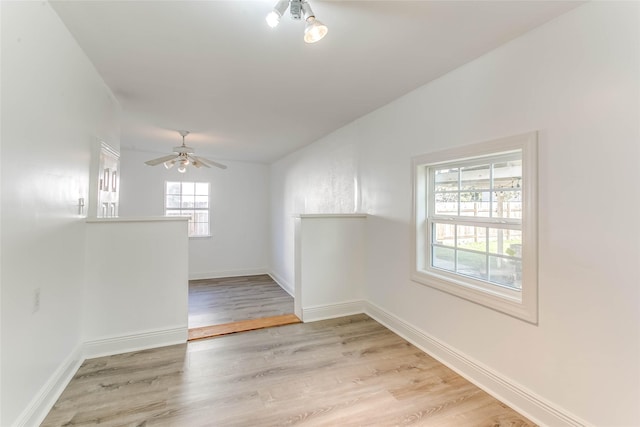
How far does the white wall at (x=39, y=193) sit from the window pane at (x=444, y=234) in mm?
2956

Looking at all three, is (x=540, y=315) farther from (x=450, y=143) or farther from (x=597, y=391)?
(x=450, y=143)

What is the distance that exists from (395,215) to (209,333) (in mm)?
2306

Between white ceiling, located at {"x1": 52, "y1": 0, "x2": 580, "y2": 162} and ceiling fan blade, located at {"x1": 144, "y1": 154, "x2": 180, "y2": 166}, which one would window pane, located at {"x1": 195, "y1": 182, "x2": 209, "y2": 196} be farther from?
white ceiling, located at {"x1": 52, "y1": 0, "x2": 580, "y2": 162}

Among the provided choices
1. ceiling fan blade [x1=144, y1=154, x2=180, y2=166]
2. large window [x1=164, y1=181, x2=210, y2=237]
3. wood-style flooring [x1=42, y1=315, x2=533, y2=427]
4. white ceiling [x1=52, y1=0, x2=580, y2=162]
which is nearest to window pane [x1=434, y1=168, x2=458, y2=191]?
white ceiling [x1=52, y1=0, x2=580, y2=162]

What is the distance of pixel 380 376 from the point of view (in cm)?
226

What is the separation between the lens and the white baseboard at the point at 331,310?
3361 millimetres

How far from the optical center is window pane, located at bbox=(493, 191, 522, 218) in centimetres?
202

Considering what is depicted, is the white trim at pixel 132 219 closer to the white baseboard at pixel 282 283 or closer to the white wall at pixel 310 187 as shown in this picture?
the white wall at pixel 310 187

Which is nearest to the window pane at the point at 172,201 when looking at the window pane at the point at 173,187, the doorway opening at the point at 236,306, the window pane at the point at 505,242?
the window pane at the point at 173,187

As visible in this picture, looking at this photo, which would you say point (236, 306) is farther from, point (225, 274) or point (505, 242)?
point (505, 242)

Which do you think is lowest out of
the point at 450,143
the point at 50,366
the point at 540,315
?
the point at 50,366

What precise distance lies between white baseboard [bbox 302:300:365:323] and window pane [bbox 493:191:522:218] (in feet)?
6.63

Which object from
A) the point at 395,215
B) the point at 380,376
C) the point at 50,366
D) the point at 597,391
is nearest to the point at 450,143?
the point at 395,215

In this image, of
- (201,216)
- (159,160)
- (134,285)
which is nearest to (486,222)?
(134,285)
